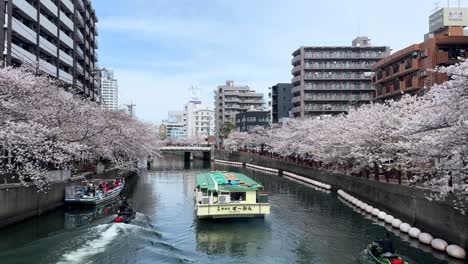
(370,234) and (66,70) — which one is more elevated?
(66,70)

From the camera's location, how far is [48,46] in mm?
53500

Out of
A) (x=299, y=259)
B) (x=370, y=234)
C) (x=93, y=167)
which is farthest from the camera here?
(x=93, y=167)

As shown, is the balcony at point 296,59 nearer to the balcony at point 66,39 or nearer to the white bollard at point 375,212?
the balcony at point 66,39

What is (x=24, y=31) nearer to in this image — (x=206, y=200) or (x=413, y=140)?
(x=206, y=200)

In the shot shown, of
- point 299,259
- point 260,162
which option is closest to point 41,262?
point 299,259

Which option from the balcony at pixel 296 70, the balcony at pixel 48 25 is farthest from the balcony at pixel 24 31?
the balcony at pixel 296 70

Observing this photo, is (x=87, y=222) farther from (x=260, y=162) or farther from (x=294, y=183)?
(x=260, y=162)

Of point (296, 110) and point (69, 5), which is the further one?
point (296, 110)

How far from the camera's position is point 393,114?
34938 mm

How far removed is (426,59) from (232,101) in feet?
381

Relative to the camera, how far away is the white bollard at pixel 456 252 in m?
20.1

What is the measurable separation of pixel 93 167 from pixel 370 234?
1347 inches

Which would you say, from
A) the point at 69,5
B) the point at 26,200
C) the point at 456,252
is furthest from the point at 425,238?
the point at 69,5

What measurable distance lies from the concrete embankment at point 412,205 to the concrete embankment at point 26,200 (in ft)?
83.0
